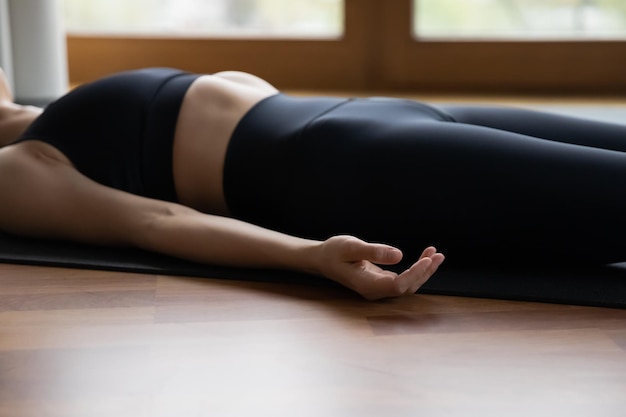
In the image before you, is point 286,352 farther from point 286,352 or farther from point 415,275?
point 415,275

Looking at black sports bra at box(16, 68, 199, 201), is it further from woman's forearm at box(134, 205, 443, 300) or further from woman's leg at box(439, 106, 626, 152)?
woman's leg at box(439, 106, 626, 152)

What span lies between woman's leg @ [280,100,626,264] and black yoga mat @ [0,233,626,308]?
0.10 feet

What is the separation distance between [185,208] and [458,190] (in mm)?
446

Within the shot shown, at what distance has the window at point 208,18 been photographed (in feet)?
9.98

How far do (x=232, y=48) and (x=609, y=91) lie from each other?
4.14ft

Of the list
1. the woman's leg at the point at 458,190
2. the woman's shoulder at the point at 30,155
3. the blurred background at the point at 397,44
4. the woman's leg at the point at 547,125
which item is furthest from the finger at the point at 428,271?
the blurred background at the point at 397,44

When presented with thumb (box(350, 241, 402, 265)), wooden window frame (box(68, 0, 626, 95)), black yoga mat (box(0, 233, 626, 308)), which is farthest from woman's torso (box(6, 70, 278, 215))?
wooden window frame (box(68, 0, 626, 95))

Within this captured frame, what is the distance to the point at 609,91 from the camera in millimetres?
2959

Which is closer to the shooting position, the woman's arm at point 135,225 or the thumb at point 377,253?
the thumb at point 377,253

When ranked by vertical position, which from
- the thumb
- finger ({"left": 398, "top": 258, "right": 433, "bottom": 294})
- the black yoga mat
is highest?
the thumb

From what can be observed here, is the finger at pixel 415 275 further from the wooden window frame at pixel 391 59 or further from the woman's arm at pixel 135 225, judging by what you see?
the wooden window frame at pixel 391 59

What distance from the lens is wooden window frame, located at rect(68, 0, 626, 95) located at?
2965 mm

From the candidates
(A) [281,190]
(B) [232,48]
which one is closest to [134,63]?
(B) [232,48]

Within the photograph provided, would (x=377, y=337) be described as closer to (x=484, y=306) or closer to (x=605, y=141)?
(x=484, y=306)
